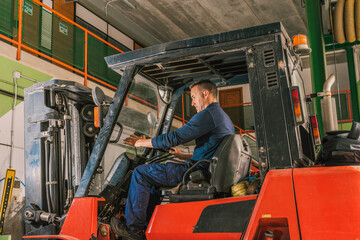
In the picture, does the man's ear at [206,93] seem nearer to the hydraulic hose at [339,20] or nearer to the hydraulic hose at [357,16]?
the hydraulic hose at [339,20]

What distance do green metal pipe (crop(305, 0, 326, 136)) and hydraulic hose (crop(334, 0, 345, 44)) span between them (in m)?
0.36

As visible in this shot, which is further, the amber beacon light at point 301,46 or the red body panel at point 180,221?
the amber beacon light at point 301,46

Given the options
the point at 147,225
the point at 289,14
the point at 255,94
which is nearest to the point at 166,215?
the point at 147,225

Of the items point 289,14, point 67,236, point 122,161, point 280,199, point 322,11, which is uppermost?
point 289,14

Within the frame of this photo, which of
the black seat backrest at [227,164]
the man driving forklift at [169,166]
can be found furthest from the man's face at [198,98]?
the black seat backrest at [227,164]

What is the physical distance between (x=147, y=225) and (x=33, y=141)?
69.4 inches

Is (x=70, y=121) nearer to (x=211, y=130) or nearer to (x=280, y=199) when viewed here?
(x=211, y=130)

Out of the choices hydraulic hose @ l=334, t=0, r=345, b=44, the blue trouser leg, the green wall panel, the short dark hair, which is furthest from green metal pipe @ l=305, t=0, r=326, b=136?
the green wall panel

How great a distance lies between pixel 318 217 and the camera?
2926 millimetres

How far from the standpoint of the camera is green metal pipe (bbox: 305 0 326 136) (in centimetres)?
867

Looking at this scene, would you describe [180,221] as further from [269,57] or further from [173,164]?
[269,57]

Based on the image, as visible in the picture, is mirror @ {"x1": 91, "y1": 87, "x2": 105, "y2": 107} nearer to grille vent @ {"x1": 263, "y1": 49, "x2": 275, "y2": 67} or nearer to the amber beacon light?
grille vent @ {"x1": 263, "y1": 49, "x2": 275, "y2": 67}

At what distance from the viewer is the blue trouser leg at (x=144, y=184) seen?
3879 millimetres

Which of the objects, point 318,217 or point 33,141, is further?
point 33,141
